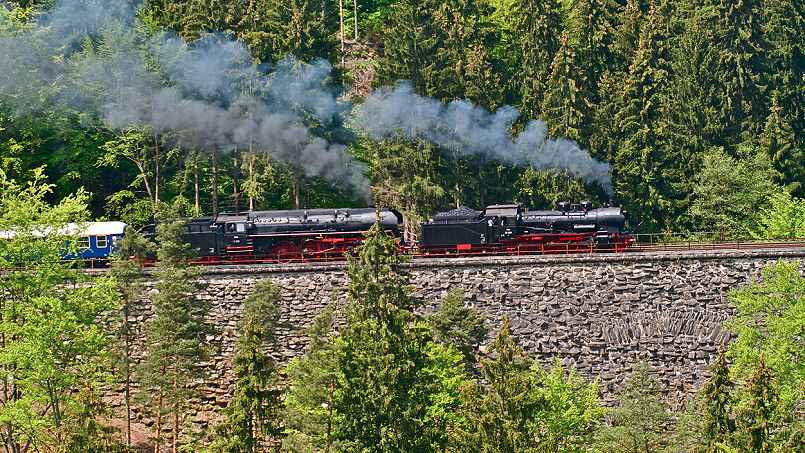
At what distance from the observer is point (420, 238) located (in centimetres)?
5900

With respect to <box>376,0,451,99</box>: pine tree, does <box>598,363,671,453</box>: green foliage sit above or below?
below

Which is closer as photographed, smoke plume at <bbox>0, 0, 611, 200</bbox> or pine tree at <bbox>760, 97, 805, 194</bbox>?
smoke plume at <bbox>0, 0, 611, 200</bbox>

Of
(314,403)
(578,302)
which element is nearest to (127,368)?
(314,403)

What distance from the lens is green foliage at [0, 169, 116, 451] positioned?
4409cm

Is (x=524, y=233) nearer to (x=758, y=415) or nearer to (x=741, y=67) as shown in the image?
(x=758, y=415)

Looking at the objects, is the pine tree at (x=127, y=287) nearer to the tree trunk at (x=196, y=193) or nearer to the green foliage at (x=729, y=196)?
the tree trunk at (x=196, y=193)

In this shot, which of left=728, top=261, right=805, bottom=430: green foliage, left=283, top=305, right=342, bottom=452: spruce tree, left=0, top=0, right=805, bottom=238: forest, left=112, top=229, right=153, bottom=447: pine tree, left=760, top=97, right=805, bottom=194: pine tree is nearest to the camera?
left=283, top=305, right=342, bottom=452: spruce tree

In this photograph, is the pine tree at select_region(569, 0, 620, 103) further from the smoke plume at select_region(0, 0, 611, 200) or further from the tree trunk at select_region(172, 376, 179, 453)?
the tree trunk at select_region(172, 376, 179, 453)

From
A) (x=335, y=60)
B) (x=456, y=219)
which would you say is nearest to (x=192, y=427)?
(x=456, y=219)

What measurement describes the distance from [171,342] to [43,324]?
8137 mm

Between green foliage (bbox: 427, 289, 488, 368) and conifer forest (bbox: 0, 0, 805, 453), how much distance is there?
82 mm

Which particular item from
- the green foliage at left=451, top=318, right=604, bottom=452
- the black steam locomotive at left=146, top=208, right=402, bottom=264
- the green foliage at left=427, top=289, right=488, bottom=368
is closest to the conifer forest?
the green foliage at left=427, top=289, right=488, bottom=368

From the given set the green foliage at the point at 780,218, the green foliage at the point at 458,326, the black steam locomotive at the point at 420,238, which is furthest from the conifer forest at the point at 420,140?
the black steam locomotive at the point at 420,238

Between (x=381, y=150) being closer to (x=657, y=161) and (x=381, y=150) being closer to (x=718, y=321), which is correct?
(x=657, y=161)
